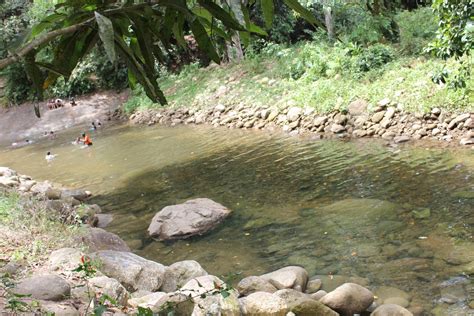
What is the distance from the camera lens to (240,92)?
18.7m

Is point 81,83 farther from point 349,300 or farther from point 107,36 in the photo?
point 107,36

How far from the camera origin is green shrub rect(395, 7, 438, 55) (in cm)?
1398

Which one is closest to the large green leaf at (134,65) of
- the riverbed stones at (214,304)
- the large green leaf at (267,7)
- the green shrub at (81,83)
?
the large green leaf at (267,7)

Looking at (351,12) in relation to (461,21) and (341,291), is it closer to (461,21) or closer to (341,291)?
(461,21)

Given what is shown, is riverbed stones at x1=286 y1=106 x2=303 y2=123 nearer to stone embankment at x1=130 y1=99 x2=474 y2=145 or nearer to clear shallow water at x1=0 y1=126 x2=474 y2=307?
stone embankment at x1=130 y1=99 x2=474 y2=145

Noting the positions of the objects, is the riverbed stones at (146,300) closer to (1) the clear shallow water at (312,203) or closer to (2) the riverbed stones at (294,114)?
(1) the clear shallow water at (312,203)

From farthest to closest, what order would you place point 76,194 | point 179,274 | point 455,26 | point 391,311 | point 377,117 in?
point 377,117, point 76,194, point 455,26, point 179,274, point 391,311

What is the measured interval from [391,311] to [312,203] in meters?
3.69

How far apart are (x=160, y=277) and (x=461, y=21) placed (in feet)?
17.2

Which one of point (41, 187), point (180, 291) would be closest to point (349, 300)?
point (180, 291)

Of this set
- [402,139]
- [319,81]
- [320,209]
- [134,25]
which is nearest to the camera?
[134,25]

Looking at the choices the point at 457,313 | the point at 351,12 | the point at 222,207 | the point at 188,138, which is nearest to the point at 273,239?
the point at 222,207

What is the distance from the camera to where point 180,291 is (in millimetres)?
4348

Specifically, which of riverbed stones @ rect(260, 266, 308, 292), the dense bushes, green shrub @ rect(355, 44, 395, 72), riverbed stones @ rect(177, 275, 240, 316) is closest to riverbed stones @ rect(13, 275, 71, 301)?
riverbed stones @ rect(177, 275, 240, 316)
